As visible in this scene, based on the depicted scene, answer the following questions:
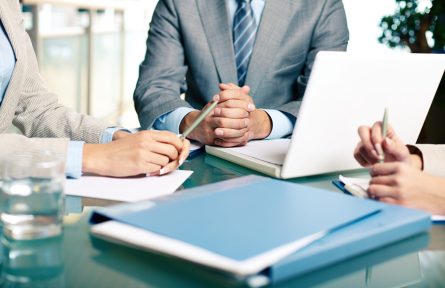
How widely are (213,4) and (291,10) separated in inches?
9.5

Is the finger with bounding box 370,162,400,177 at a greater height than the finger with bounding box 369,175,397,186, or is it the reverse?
the finger with bounding box 370,162,400,177

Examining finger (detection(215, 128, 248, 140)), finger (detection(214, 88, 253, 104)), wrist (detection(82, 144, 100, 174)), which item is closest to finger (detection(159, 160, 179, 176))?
wrist (detection(82, 144, 100, 174))

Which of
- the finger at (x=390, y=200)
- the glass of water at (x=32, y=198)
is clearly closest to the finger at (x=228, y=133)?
the finger at (x=390, y=200)

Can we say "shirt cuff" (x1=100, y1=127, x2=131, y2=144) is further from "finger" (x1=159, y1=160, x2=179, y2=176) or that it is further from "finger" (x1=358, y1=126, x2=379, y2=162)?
"finger" (x1=358, y1=126, x2=379, y2=162)

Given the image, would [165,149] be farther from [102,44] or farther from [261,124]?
[102,44]

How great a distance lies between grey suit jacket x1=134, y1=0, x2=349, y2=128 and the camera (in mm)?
1889

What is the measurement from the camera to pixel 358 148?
3.95 ft

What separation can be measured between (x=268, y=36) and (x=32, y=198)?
3.99 ft

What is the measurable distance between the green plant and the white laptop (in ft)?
6.82

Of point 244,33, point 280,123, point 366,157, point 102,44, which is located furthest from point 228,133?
point 102,44

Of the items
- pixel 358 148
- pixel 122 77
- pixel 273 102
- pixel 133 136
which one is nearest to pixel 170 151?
pixel 133 136

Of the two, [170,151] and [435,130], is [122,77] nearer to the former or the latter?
[435,130]

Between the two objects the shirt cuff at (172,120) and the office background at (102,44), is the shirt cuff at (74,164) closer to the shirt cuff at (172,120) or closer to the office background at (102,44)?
the shirt cuff at (172,120)

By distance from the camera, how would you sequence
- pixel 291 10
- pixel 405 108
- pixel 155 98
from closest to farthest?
pixel 405 108
pixel 155 98
pixel 291 10
